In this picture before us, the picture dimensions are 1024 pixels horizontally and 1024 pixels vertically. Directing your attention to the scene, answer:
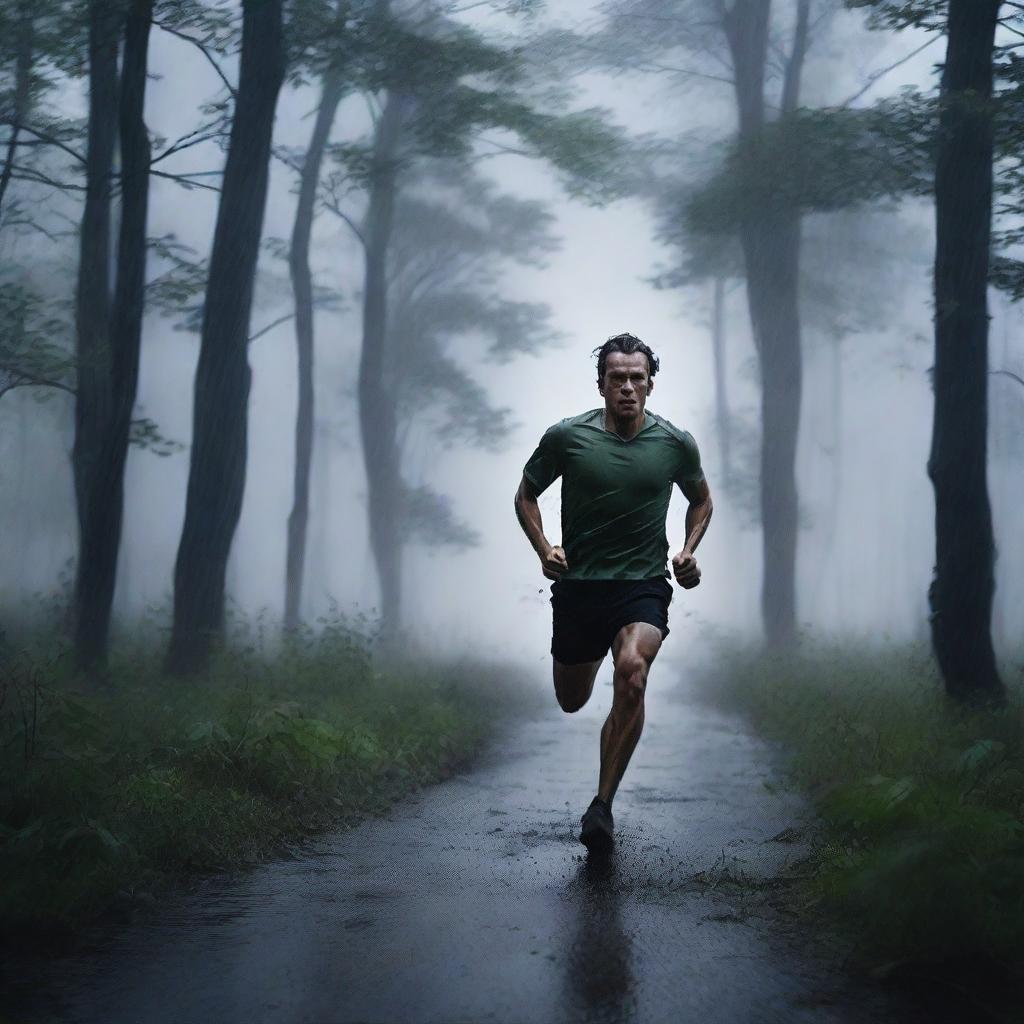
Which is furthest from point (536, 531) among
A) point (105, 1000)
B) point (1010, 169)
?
point (1010, 169)

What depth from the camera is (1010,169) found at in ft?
Answer: 41.2

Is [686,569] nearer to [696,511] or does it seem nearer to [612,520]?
[612,520]

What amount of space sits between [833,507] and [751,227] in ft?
35.0

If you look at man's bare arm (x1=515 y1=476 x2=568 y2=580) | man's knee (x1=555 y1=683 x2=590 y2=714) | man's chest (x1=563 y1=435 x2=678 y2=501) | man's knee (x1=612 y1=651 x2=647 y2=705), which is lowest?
man's knee (x1=555 y1=683 x2=590 y2=714)

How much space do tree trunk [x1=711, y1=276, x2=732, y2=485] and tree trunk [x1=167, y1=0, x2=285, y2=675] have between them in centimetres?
1786

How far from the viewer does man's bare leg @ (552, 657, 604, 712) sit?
6430 mm

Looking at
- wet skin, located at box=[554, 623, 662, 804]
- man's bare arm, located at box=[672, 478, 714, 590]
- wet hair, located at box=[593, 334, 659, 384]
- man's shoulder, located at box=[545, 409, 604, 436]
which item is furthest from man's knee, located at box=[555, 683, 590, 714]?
wet hair, located at box=[593, 334, 659, 384]

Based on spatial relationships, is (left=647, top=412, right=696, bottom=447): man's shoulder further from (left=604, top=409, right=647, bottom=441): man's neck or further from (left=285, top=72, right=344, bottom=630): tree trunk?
(left=285, top=72, right=344, bottom=630): tree trunk

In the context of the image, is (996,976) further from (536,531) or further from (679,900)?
(536,531)

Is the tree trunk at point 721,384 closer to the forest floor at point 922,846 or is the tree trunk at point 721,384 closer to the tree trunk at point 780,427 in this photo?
the tree trunk at point 780,427

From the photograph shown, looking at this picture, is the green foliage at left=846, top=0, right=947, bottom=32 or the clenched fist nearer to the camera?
the clenched fist

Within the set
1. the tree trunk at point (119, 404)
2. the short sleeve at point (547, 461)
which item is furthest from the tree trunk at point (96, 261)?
the short sleeve at point (547, 461)

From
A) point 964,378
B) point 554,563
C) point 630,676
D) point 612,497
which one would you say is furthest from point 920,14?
point 630,676

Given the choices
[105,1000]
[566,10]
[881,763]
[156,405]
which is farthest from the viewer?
[566,10]
